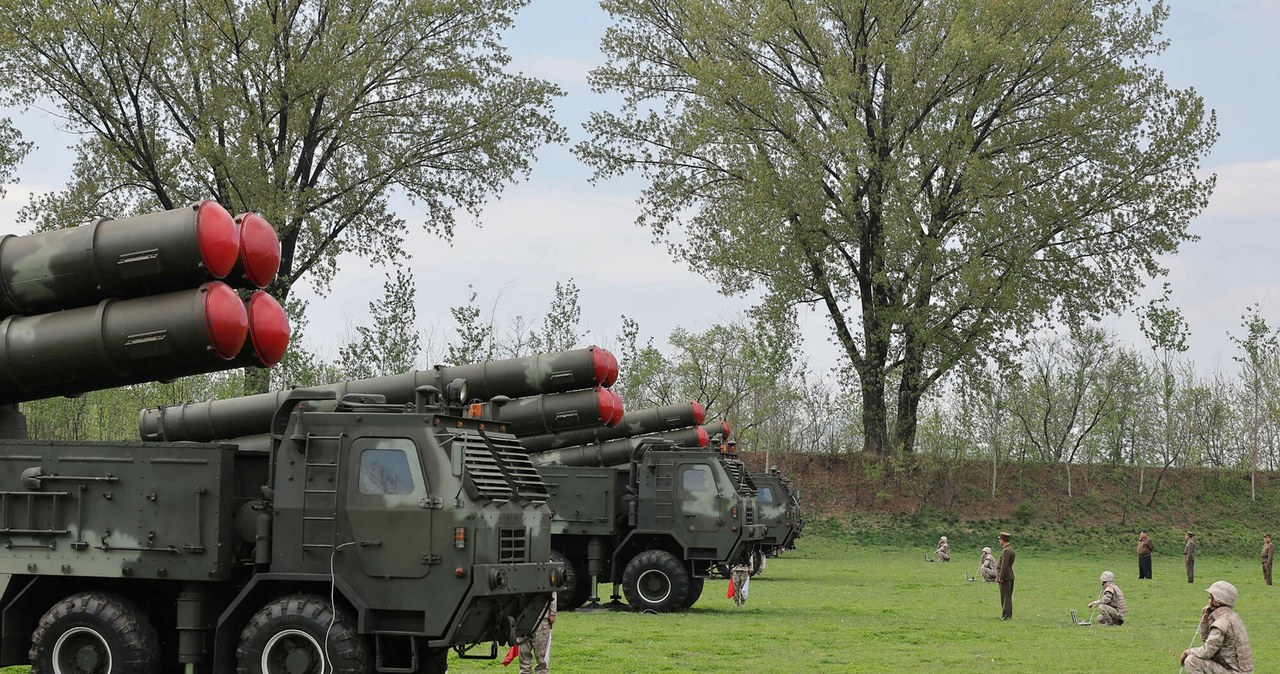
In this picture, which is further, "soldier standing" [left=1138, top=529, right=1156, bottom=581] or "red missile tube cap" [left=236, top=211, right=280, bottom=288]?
"soldier standing" [left=1138, top=529, right=1156, bottom=581]

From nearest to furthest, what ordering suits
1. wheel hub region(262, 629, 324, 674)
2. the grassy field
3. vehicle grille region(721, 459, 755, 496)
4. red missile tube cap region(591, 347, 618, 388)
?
wheel hub region(262, 629, 324, 674) < the grassy field < red missile tube cap region(591, 347, 618, 388) < vehicle grille region(721, 459, 755, 496)

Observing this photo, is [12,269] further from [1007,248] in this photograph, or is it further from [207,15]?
[1007,248]

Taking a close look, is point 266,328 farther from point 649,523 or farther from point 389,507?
point 649,523

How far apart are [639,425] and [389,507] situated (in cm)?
1357

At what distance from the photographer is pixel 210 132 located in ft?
113

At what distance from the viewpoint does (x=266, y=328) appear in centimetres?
1185

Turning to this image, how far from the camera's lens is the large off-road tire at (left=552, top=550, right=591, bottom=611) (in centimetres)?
2162

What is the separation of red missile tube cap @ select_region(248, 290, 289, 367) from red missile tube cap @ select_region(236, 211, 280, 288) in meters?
0.17

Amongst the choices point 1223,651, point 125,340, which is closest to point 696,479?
point 125,340

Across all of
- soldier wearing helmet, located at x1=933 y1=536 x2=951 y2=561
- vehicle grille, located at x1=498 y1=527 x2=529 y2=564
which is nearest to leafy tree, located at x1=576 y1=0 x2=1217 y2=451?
soldier wearing helmet, located at x1=933 y1=536 x2=951 y2=561

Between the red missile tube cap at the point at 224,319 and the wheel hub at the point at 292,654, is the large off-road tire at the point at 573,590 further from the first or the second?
the red missile tube cap at the point at 224,319

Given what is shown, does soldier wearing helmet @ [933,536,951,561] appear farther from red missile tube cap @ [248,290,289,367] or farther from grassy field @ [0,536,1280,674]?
red missile tube cap @ [248,290,289,367]

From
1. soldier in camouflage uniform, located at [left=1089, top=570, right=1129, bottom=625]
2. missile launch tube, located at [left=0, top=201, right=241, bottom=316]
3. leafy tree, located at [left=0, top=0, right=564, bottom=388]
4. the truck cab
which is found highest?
leafy tree, located at [left=0, top=0, right=564, bottom=388]

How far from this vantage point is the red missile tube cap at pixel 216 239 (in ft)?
→ 37.0
